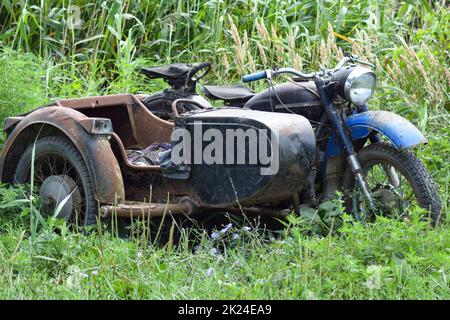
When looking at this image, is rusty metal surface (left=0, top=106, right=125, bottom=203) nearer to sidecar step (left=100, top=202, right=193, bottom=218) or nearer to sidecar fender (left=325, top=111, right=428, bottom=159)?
sidecar step (left=100, top=202, right=193, bottom=218)

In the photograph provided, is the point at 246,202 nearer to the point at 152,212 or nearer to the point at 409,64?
the point at 152,212

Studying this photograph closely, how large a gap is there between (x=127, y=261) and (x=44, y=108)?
5.49 feet

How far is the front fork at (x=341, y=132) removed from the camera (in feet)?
17.7

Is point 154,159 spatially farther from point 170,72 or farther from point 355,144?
point 355,144

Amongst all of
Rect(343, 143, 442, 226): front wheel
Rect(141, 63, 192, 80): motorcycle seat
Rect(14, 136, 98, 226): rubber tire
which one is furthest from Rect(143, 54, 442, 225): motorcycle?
Rect(14, 136, 98, 226): rubber tire

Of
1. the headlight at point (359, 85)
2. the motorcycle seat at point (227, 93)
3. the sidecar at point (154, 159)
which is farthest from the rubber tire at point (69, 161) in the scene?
the headlight at point (359, 85)

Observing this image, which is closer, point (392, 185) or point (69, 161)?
point (392, 185)

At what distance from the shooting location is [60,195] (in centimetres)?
558

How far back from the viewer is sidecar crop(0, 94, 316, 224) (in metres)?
5.09

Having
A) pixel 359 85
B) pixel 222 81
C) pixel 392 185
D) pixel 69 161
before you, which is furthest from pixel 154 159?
pixel 222 81

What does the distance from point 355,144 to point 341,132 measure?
0.26 metres

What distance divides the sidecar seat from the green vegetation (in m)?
0.88

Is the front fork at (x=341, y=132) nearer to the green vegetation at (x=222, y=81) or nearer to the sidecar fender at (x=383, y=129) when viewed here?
the sidecar fender at (x=383, y=129)

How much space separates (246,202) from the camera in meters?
5.15
